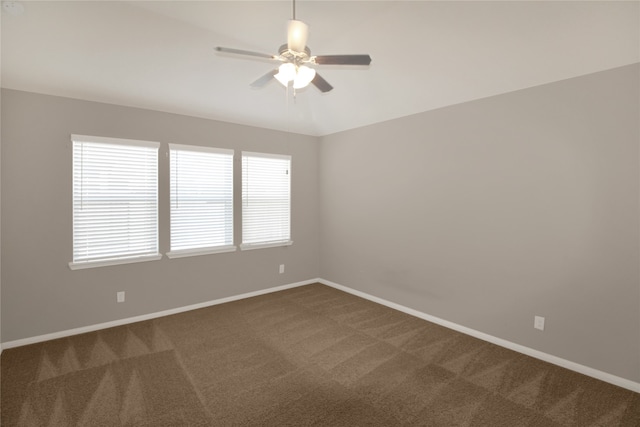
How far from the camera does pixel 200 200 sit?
4.23m

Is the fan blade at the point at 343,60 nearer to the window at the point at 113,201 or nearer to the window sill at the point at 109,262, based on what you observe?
the window at the point at 113,201

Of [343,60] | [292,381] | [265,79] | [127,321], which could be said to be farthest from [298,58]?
[127,321]

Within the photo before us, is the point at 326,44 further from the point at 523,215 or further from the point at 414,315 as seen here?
the point at 414,315

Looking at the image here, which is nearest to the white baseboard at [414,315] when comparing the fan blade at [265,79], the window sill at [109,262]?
the window sill at [109,262]

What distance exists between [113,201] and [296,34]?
3023 mm

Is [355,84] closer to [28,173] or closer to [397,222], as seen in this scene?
[397,222]

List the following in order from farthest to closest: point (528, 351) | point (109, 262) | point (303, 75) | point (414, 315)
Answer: point (414, 315), point (109, 262), point (528, 351), point (303, 75)

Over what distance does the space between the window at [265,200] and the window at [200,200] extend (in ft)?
0.83

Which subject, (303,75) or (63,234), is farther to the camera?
→ (63,234)

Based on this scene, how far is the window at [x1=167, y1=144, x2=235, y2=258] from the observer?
13.2 ft

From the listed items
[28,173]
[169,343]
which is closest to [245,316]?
[169,343]

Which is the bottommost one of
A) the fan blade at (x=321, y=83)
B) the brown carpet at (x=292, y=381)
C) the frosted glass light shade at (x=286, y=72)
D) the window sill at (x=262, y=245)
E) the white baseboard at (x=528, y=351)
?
the brown carpet at (x=292, y=381)

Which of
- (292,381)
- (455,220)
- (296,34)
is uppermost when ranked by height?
(296,34)

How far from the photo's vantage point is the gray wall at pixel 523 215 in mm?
2535
